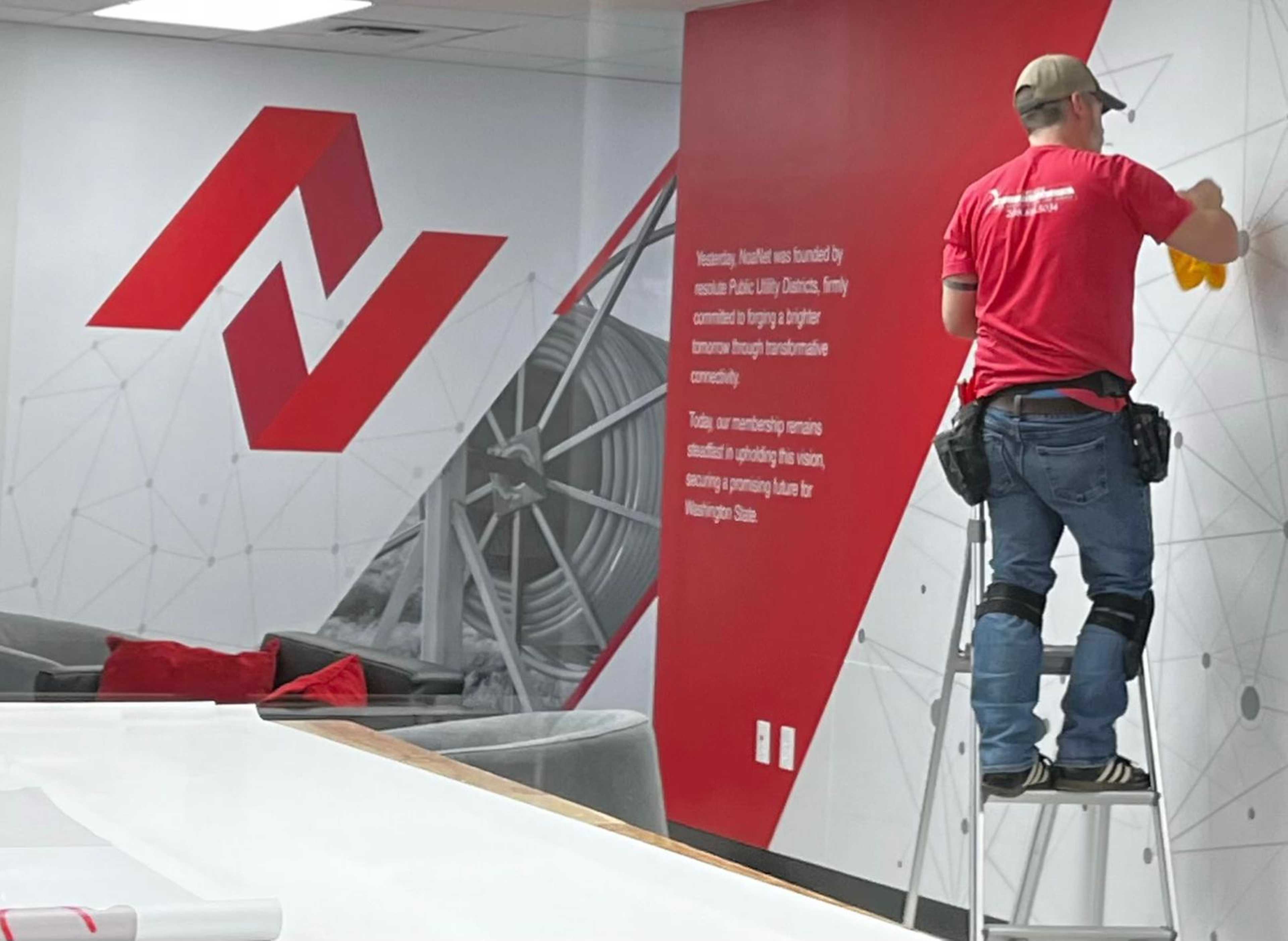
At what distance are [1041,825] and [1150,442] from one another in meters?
0.83

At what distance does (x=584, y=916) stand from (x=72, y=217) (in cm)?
458

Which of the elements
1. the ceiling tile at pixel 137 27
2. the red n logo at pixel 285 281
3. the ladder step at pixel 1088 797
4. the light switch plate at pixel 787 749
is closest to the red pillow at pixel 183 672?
the red n logo at pixel 285 281

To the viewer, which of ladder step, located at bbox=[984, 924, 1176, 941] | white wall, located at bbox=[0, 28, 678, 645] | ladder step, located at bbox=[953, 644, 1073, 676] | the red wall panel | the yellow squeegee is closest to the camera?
ladder step, located at bbox=[984, 924, 1176, 941]

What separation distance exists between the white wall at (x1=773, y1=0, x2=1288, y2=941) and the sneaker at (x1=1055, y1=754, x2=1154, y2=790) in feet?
1.44

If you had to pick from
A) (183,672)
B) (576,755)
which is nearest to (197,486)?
(183,672)

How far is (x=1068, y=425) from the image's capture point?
3357mm

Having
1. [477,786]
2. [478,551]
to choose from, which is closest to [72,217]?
[478,551]

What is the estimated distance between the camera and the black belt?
11.1 ft

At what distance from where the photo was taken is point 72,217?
17.3ft

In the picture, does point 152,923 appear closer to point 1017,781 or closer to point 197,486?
point 1017,781

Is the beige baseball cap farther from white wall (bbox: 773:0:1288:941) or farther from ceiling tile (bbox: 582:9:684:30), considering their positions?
ceiling tile (bbox: 582:9:684:30)

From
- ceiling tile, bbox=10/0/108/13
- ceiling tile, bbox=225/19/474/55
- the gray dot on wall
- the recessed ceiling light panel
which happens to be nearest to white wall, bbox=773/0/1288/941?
A: the gray dot on wall

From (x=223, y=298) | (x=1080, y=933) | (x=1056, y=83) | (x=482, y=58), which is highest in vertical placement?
(x=482, y=58)

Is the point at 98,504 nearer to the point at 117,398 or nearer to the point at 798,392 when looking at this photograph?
the point at 117,398
